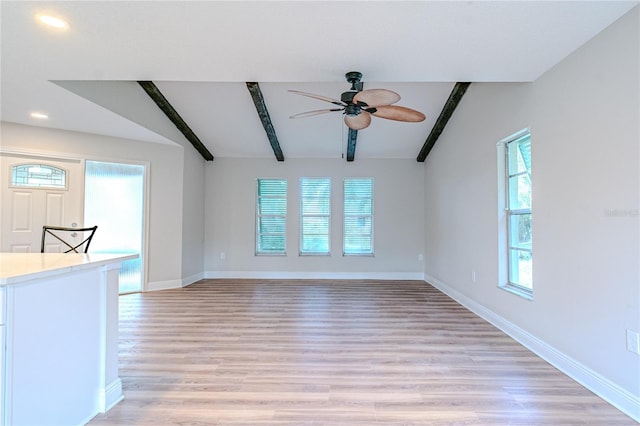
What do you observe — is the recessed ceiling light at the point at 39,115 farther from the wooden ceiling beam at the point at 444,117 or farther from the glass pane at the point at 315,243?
the wooden ceiling beam at the point at 444,117

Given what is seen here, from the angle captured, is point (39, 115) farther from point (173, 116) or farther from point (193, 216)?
point (193, 216)

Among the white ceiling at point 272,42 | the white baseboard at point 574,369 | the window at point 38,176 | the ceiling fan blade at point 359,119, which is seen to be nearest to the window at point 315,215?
the ceiling fan blade at point 359,119

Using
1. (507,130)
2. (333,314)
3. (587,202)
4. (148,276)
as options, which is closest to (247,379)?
(333,314)

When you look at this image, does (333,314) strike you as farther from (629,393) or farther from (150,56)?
(150,56)

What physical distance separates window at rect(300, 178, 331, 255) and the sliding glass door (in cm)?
290

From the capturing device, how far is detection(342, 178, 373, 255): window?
691 cm

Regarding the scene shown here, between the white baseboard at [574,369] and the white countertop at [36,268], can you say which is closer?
the white countertop at [36,268]

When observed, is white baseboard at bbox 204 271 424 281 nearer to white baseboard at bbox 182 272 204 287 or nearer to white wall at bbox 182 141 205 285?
white baseboard at bbox 182 272 204 287

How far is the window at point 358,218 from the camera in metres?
6.91

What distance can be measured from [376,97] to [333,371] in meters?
2.22

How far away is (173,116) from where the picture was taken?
525 centimetres

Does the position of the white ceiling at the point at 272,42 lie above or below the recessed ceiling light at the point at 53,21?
below

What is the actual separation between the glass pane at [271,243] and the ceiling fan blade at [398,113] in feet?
13.6

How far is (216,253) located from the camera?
22.6ft
